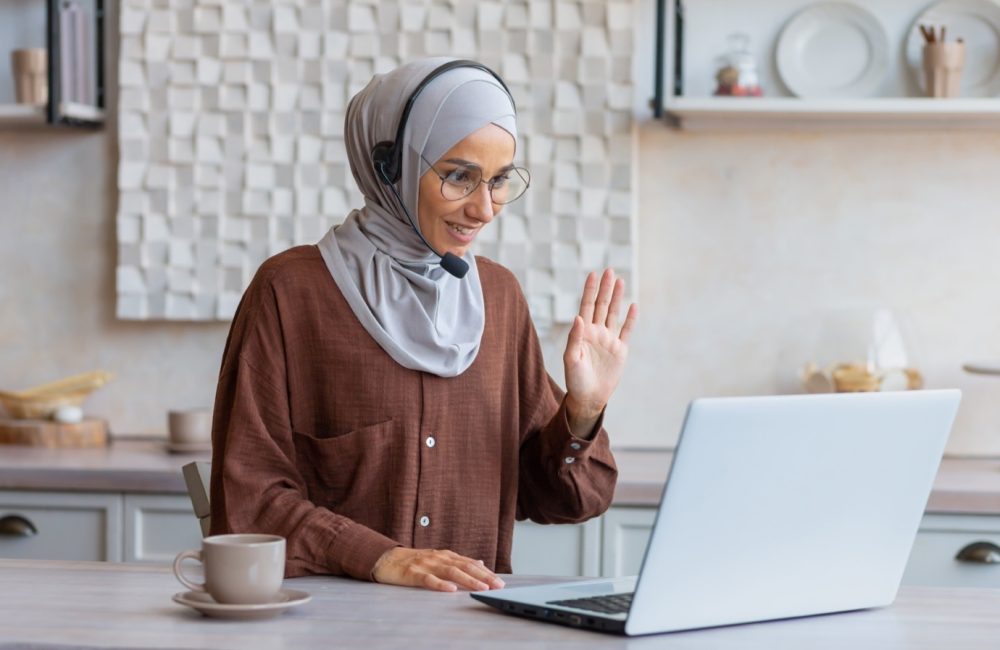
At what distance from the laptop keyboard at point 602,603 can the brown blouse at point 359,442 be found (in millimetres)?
356

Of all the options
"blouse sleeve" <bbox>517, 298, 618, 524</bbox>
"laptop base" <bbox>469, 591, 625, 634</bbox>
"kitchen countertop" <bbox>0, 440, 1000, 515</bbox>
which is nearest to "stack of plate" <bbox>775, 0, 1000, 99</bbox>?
"kitchen countertop" <bbox>0, 440, 1000, 515</bbox>

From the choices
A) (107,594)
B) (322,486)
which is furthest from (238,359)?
(107,594)

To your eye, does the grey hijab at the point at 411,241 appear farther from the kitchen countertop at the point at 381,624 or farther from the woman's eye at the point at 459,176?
the kitchen countertop at the point at 381,624

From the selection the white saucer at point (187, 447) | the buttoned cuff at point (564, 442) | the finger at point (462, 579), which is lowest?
the white saucer at point (187, 447)

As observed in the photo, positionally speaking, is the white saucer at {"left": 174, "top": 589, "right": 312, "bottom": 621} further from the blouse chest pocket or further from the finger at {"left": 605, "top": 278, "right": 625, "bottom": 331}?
the finger at {"left": 605, "top": 278, "right": 625, "bottom": 331}

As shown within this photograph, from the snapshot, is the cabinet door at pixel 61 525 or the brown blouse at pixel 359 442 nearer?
the brown blouse at pixel 359 442

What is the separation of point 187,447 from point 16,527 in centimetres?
40

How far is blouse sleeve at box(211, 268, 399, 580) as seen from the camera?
5.41 feet

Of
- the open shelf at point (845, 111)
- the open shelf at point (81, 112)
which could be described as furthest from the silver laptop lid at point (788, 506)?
the open shelf at point (81, 112)

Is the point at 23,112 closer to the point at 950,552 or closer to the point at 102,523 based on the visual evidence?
the point at 102,523

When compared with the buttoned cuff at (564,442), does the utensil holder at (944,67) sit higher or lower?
higher

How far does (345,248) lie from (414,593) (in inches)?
22.8

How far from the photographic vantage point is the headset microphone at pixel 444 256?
5.99ft

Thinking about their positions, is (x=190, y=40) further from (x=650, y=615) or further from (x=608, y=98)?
(x=650, y=615)
